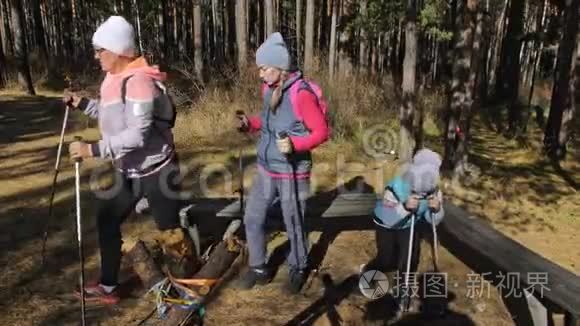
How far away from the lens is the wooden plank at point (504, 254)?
355 cm

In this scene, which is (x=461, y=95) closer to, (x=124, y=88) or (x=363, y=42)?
(x=124, y=88)

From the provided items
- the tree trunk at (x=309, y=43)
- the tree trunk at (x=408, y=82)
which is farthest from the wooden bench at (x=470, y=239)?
the tree trunk at (x=309, y=43)

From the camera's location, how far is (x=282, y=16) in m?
33.0

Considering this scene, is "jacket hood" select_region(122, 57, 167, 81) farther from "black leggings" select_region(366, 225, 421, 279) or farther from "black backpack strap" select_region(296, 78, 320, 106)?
"black leggings" select_region(366, 225, 421, 279)

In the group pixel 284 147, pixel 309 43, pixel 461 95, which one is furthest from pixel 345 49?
pixel 284 147

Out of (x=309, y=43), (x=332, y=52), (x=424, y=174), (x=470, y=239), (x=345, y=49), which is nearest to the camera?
(x=424, y=174)

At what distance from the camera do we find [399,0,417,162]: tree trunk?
8969 millimetres

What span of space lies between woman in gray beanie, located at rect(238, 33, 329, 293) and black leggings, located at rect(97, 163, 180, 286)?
0.62 metres

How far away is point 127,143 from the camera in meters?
3.24

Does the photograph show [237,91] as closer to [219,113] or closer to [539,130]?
[219,113]

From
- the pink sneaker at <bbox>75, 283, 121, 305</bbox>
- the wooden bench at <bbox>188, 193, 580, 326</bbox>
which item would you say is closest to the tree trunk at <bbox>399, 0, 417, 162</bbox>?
the wooden bench at <bbox>188, 193, 580, 326</bbox>

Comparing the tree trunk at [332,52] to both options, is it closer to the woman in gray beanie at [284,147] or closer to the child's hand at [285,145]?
the woman in gray beanie at [284,147]

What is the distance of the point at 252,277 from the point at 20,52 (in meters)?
14.2

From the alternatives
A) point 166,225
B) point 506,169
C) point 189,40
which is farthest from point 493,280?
point 189,40
